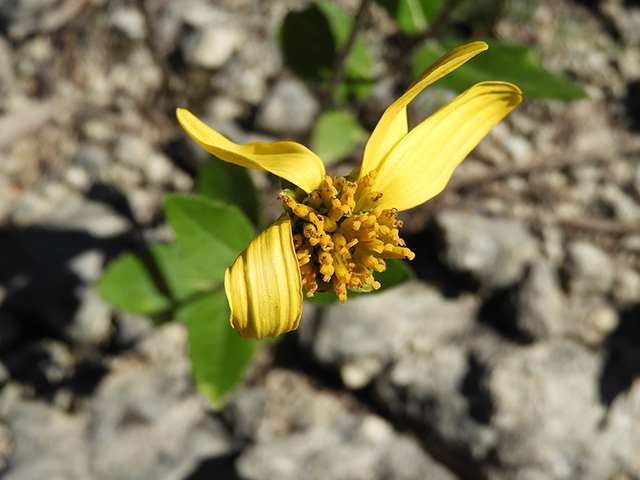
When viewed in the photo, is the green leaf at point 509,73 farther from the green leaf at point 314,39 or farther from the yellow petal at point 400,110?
the yellow petal at point 400,110

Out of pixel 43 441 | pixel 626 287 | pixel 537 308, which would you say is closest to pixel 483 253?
pixel 537 308

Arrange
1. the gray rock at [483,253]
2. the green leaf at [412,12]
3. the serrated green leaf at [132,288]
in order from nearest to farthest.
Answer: the serrated green leaf at [132,288] < the green leaf at [412,12] < the gray rock at [483,253]

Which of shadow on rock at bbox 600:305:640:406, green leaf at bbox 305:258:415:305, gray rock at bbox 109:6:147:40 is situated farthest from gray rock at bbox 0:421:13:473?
shadow on rock at bbox 600:305:640:406

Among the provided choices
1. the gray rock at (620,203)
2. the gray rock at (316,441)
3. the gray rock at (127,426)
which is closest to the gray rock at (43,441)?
the gray rock at (127,426)

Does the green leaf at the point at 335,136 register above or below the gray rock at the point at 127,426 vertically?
above

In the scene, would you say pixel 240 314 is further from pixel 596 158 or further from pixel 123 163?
pixel 596 158

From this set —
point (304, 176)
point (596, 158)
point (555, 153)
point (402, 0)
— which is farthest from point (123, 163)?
point (596, 158)
